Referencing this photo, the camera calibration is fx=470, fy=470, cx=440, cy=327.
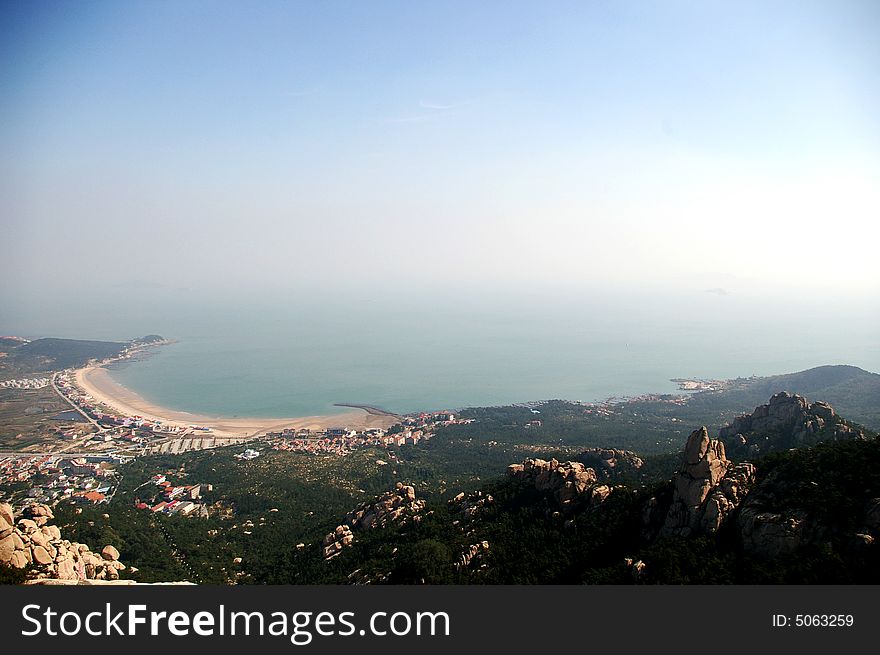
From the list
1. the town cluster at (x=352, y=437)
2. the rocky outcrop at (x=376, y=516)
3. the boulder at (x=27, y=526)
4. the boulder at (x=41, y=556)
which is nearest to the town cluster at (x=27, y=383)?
the town cluster at (x=352, y=437)

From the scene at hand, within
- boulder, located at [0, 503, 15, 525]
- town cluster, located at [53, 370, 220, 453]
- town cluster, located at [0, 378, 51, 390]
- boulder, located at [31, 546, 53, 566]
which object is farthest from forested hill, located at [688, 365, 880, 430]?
town cluster, located at [0, 378, 51, 390]

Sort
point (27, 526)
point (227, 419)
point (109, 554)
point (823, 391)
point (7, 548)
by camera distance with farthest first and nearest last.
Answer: point (227, 419) < point (823, 391) < point (109, 554) < point (27, 526) < point (7, 548)

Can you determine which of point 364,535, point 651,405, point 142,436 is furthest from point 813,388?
point 142,436

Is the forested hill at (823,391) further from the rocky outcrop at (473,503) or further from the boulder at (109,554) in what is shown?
the boulder at (109,554)

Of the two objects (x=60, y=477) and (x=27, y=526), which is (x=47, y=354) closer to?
(x=60, y=477)

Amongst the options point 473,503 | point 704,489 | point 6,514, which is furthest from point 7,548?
point 704,489

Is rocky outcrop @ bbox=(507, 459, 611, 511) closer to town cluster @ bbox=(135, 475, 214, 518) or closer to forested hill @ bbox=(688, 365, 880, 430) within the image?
town cluster @ bbox=(135, 475, 214, 518)
